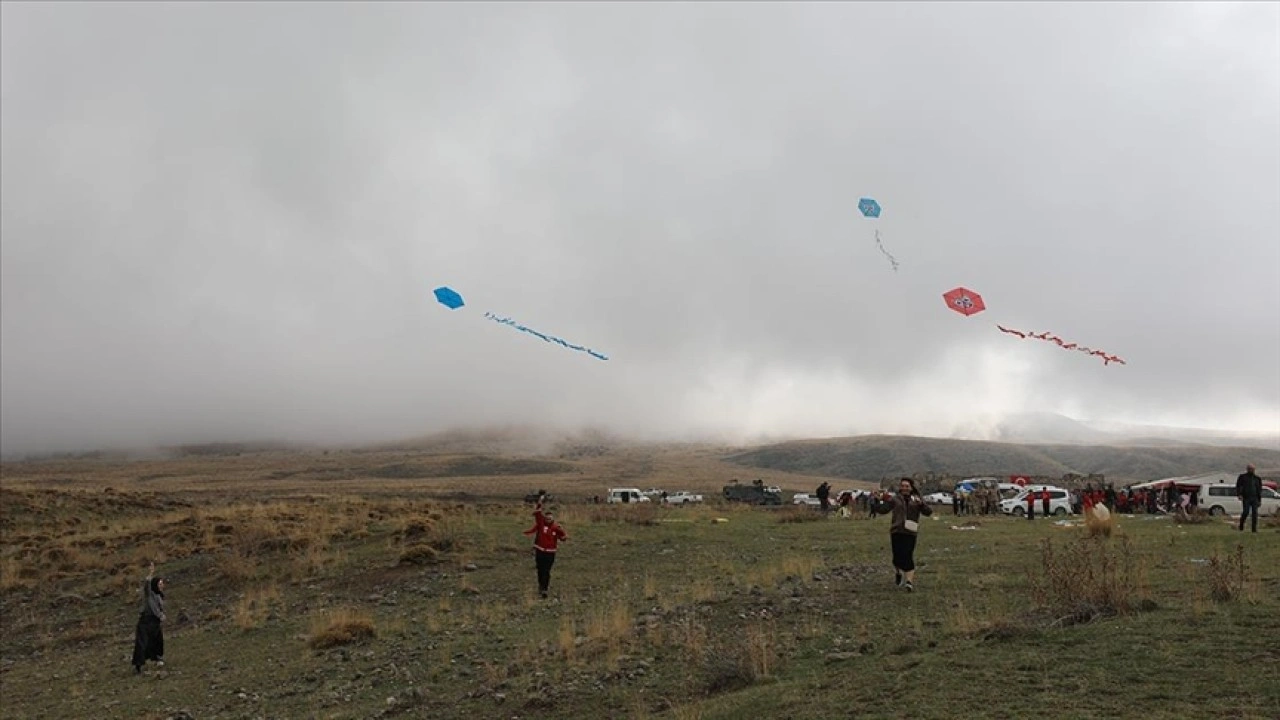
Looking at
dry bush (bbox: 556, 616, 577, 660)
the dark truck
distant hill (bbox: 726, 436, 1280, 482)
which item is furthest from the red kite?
distant hill (bbox: 726, 436, 1280, 482)

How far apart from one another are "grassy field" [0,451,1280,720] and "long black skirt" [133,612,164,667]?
0.85 feet

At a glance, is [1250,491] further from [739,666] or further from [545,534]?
[739,666]

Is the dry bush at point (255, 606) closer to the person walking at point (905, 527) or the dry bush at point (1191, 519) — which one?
the person walking at point (905, 527)

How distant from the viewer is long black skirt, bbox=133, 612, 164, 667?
53.4 feet

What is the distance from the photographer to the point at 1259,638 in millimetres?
9375

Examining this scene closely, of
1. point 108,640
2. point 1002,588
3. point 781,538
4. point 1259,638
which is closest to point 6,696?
point 108,640

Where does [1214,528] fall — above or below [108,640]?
above

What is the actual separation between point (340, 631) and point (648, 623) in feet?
19.2

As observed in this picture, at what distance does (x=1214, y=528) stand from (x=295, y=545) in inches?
1138

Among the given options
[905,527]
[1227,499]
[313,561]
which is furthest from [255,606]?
[1227,499]

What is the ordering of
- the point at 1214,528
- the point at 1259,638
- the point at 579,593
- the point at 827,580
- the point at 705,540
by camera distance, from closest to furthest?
the point at 1259,638
the point at 827,580
the point at 579,593
the point at 1214,528
the point at 705,540

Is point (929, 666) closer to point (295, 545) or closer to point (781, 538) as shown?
point (781, 538)

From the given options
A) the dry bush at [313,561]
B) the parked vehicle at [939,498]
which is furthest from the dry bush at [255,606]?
the parked vehicle at [939,498]

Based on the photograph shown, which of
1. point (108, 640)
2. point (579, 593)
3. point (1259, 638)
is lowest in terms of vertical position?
point (108, 640)
